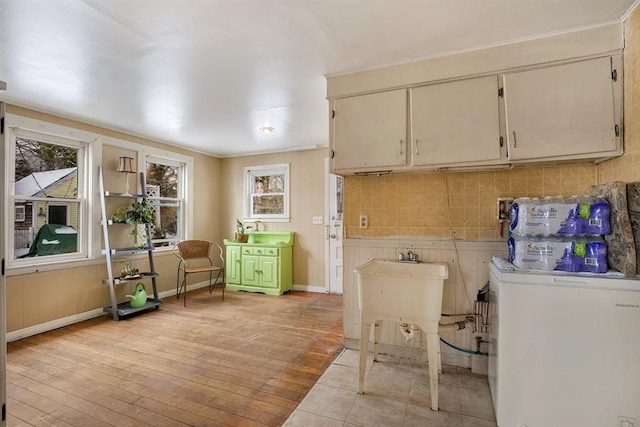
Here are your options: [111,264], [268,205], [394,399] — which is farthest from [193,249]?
[394,399]

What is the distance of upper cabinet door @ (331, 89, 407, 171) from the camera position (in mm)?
2340

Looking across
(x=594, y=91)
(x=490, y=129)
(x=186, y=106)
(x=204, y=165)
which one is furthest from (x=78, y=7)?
(x=204, y=165)

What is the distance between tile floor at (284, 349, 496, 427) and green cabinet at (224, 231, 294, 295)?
2406 millimetres

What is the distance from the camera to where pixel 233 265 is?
4.98 m

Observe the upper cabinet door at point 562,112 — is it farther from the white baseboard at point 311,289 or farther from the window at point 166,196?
the window at point 166,196

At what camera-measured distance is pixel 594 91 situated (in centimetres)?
188

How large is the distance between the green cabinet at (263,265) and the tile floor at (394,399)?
2406 mm

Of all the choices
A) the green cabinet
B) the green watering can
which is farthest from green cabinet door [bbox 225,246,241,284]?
the green watering can

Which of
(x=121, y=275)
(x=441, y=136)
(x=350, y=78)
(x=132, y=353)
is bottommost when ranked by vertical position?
(x=132, y=353)

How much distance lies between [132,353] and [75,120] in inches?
107

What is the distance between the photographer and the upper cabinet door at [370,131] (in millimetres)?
2340

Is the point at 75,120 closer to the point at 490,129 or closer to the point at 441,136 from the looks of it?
the point at 441,136

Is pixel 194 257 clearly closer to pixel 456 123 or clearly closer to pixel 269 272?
pixel 269 272

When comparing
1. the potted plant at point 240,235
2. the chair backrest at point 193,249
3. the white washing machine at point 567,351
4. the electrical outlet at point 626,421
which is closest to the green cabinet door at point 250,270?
the potted plant at point 240,235
